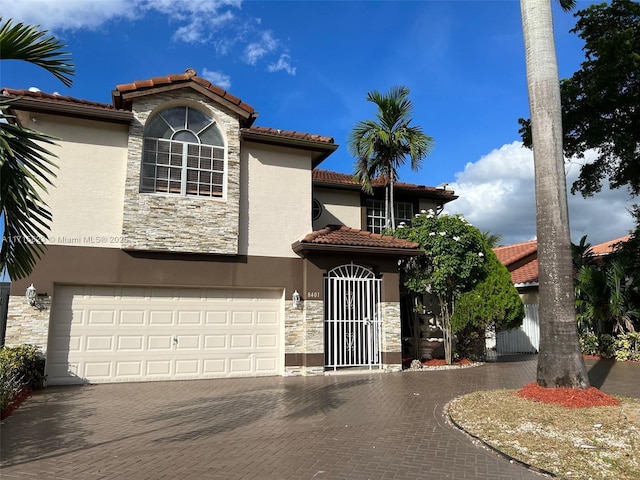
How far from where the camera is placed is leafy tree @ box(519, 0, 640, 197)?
15.6 metres

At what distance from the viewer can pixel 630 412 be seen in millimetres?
7715

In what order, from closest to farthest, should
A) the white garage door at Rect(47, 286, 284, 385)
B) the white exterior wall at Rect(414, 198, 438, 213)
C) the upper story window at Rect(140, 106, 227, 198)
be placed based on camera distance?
the white garage door at Rect(47, 286, 284, 385)
the upper story window at Rect(140, 106, 227, 198)
the white exterior wall at Rect(414, 198, 438, 213)

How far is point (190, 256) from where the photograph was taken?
39.7 ft

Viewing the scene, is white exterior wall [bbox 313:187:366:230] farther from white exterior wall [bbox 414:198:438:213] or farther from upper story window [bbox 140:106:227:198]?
upper story window [bbox 140:106:227:198]

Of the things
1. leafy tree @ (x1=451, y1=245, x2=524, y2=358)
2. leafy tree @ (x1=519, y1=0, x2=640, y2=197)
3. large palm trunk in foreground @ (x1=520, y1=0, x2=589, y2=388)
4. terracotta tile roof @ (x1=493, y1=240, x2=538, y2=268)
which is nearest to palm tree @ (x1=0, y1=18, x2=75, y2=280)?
large palm trunk in foreground @ (x1=520, y1=0, x2=589, y2=388)

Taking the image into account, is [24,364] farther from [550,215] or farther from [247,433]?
[550,215]

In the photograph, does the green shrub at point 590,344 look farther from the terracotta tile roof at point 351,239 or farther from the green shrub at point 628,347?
the terracotta tile roof at point 351,239

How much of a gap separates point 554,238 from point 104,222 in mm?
10188

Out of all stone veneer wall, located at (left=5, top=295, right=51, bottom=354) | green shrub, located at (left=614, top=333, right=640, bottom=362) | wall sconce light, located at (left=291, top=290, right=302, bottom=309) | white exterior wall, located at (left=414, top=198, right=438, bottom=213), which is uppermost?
white exterior wall, located at (left=414, top=198, right=438, bottom=213)

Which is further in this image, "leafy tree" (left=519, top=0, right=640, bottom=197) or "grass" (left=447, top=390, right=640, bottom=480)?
"leafy tree" (left=519, top=0, right=640, bottom=197)

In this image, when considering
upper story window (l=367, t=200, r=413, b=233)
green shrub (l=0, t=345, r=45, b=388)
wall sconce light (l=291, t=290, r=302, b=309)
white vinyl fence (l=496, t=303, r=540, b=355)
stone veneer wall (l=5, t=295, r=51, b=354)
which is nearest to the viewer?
green shrub (l=0, t=345, r=45, b=388)

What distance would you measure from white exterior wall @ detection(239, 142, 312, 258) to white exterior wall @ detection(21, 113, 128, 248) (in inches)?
127

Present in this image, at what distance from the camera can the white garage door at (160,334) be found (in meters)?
11.1

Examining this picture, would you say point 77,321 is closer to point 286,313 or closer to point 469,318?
point 286,313
